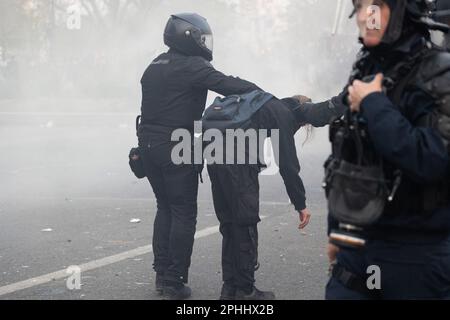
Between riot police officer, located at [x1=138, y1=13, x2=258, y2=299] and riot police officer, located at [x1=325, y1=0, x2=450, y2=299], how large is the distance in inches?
100

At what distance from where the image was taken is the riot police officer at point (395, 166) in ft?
8.74

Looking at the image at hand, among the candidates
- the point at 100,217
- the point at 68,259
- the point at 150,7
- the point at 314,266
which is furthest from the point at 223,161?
the point at 150,7

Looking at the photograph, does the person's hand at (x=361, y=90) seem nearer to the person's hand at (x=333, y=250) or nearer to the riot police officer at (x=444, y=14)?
the person's hand at (x=333, y=250)

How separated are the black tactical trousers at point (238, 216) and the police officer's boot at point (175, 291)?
33 centimetres

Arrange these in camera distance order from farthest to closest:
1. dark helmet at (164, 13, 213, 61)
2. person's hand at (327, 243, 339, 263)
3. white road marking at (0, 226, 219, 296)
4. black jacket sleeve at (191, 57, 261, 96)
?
1. white road marking at (0, 226, 219, 296)
2. dark helmet at (164, 13, 213, 61)
3. black jacket sleeve at (191, 57, 261, 96)
4. person's hand at (327, 243, 339, 263)

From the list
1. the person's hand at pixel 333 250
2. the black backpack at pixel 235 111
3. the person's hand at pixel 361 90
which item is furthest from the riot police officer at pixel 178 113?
the person's hand at pixel 361 90

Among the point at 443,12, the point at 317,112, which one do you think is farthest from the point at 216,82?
the point at 443,12

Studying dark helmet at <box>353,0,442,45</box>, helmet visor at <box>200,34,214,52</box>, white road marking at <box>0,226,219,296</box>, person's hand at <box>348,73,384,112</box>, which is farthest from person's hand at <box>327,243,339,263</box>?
white road marking at <box>0,226,219,296</box>

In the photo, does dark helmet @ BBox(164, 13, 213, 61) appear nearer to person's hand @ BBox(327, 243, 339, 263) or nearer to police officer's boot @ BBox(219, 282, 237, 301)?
police officer's boot @ BBox(219, 282, 237, 301)

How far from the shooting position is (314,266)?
6.28 m

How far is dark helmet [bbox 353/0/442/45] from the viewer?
9.15 ft

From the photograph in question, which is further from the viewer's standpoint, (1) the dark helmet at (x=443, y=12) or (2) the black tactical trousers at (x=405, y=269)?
(1) the dark helmet at (x=443, y=12)

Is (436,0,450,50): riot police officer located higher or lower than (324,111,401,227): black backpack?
higher
